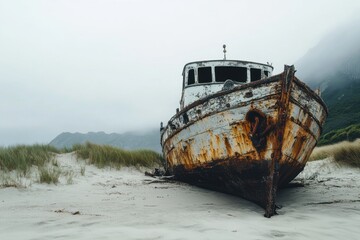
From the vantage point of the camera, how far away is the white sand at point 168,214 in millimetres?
2568

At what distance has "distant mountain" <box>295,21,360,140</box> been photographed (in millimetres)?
36600

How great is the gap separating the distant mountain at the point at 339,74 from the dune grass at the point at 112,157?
1099 inches

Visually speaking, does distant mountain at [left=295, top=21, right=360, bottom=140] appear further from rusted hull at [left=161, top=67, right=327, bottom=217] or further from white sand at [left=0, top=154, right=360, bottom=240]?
white sand at [left=0, top=154, right=360, bottom=240]

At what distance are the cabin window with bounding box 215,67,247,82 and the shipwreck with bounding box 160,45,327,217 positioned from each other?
180 centimetres

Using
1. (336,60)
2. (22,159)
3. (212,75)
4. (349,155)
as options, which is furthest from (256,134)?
(336,60)

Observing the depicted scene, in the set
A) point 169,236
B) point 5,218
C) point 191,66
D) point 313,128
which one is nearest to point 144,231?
point 169,236

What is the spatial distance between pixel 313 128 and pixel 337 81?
58095 mm

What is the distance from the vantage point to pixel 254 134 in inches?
172

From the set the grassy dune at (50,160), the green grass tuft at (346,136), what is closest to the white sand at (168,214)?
the grassy dune at (50,160)

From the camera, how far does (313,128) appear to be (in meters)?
5.12

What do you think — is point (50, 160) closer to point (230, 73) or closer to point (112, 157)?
point (112, 157)

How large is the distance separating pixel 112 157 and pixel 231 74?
14.7 ft

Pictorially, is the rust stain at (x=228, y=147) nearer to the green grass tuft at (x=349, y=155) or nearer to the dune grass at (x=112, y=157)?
the dune grass at (x=112, y=157)

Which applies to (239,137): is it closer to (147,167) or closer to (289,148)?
(289,148)
